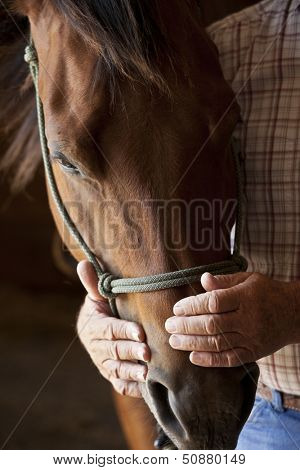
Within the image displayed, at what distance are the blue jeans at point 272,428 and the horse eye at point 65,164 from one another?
0.44m

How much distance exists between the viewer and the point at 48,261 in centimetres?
323

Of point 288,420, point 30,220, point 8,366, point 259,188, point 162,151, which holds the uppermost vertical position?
point 162,151

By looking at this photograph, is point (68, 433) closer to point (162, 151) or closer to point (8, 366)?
point (8, 366)

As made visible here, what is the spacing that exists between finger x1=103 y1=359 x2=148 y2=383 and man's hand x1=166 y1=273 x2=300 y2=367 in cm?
10

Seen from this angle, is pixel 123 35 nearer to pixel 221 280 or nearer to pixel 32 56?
pixel 32 56

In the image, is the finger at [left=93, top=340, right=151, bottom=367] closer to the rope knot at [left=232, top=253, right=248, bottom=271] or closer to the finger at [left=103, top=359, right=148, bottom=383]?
the finger at [left=103, top=359, right=148, bottom=383]

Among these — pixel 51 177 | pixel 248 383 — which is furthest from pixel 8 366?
pixel 248 383

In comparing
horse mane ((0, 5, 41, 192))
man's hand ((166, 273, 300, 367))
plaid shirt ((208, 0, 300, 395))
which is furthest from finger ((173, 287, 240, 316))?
horse mane ((0, 5, 41, 192))

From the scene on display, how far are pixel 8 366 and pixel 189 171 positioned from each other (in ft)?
6.76

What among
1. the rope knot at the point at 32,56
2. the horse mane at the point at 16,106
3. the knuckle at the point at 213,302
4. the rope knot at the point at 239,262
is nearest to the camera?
the knuckle at the point at 213,302

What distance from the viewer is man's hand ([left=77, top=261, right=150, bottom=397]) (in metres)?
0.95

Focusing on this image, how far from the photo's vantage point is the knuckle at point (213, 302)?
86 centimetres

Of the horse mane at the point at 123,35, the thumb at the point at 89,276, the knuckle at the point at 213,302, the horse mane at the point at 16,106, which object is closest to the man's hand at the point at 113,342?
the thumb at the point at 89,276

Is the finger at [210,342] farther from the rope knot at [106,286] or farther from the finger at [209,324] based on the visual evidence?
the rope knot at [106,286]
